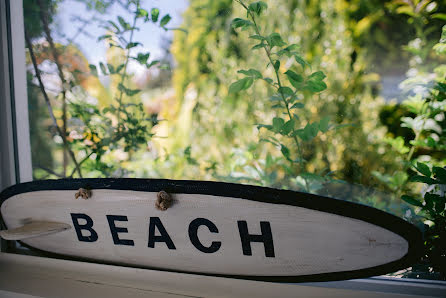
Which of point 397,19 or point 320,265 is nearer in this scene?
point 320,265

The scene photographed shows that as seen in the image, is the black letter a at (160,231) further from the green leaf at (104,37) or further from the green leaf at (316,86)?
the green leaf at (104,37)

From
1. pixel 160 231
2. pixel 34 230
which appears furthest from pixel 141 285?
pixel 34 230

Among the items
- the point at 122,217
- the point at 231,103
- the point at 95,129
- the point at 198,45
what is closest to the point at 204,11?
the point at 198,45

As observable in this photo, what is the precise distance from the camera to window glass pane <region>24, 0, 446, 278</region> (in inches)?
33.7

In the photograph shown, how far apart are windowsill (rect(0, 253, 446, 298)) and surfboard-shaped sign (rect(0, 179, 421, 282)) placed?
3 cm

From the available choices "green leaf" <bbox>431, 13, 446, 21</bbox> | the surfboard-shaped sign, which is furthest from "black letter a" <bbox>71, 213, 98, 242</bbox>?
"green leaf" <bbox>431, 13, 446, 21</bbox>

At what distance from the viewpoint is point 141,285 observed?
69 centimetres

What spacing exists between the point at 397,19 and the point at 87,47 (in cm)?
106

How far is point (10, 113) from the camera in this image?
90 centimetres

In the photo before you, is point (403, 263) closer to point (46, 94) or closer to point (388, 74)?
point (388, 74)

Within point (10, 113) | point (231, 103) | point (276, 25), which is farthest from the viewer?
point (231, 103)

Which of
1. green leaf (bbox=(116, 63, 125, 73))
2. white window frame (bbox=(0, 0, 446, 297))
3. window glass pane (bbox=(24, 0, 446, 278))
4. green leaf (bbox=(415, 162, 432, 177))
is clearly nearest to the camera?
green leaf (bbox=(415, 162, 432, 177))

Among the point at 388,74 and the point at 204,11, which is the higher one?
the point at 204,11

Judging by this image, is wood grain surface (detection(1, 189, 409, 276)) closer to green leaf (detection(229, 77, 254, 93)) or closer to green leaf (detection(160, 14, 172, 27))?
green leaf (detection(229, 77, 254, 93))
